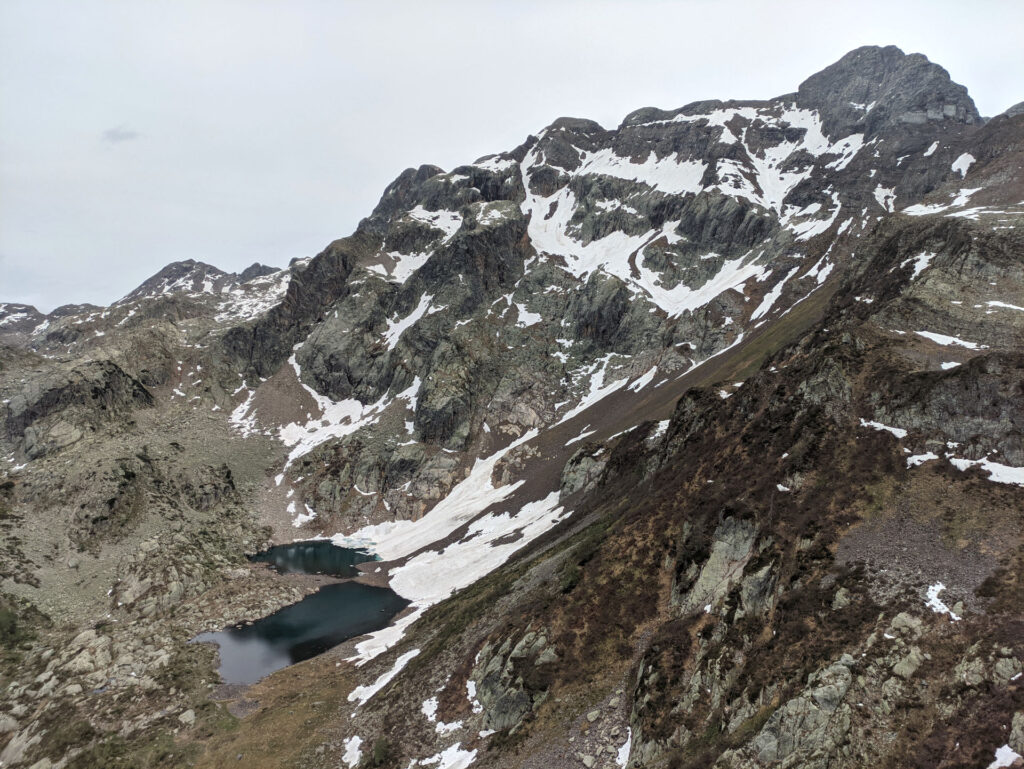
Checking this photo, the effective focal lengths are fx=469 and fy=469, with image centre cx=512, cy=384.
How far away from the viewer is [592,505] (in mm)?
61500

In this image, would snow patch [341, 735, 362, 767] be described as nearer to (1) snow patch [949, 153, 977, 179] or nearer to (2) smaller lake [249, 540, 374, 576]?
(2) smaller lake [249, 540, 374, 576]

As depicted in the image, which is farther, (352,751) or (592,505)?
(592,505)

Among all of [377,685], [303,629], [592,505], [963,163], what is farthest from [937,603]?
[963,163]

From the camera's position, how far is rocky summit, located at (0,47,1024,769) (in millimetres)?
21953

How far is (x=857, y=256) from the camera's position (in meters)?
78.1

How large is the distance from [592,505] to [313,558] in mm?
66971

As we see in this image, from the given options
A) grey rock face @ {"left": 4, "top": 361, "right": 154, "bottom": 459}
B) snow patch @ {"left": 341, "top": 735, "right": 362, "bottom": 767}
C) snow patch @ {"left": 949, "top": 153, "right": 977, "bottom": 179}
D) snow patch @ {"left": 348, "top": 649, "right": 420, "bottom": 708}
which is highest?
grey rock face @ {"left": 4, "top": 361, "right": 154, "bottom": 459}

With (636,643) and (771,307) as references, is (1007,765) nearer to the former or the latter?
(636,643)

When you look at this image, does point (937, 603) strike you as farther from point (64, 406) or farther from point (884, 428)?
point (64, 406)

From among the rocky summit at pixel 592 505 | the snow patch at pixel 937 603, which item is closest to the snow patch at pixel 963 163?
the rocky summit at pixel 592 505

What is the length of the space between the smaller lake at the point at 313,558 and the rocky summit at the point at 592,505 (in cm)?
339

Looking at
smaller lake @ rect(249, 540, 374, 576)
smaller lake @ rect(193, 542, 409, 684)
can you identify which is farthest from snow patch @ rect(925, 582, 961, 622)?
smaller lake @ rect(249, 540, 374, 576)

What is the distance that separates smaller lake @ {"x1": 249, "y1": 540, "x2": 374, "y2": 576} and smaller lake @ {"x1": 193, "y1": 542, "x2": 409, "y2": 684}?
6.26ft

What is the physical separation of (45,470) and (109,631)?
197 feet
